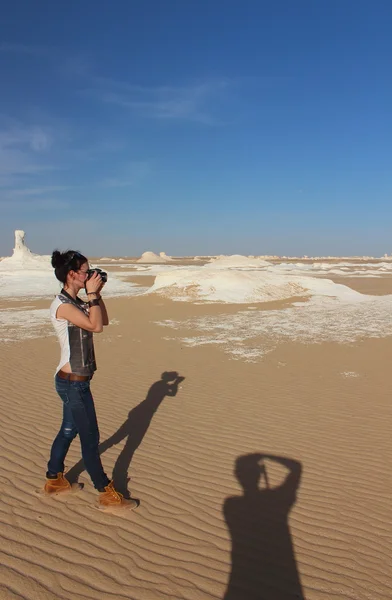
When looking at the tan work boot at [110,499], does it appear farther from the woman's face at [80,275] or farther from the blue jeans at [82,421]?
the woman's face at [80,275]

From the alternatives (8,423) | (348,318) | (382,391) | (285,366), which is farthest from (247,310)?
(8,423)

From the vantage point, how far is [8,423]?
6184 millimetres

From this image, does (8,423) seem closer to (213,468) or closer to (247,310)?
(213,468)

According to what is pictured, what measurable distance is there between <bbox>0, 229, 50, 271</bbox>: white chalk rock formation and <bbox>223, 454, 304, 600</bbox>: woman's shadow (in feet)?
Answer: 150

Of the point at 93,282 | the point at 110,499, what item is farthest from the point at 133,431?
the point at 93,282

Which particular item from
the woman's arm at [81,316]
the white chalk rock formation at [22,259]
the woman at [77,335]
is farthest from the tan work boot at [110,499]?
the white chalk rock formation at [22,259]

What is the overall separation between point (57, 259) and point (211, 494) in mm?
2730

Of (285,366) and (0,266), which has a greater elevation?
(0,266)

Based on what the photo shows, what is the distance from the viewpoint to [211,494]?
4.34 metres

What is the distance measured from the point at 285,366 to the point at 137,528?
6.79 metres

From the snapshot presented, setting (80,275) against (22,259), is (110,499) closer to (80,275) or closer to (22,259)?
(80,275)

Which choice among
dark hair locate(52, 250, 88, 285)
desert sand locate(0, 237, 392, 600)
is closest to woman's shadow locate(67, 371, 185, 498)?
desert sand locate(0, 237, 392, 600)

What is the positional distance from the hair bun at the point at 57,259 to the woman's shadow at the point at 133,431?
231cm

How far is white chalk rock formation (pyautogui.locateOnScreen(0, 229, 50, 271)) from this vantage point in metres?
47.5
